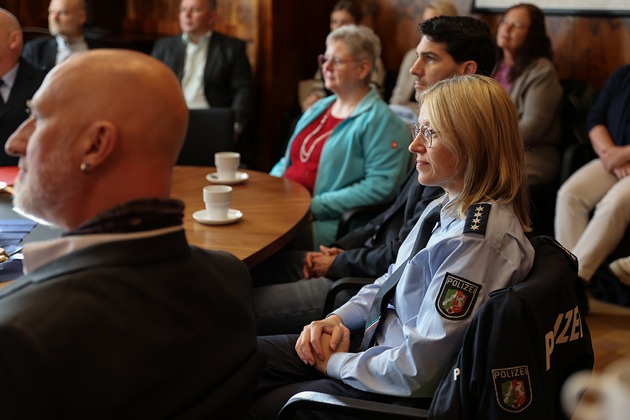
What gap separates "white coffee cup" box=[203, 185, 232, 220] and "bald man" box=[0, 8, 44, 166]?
111 centimetres

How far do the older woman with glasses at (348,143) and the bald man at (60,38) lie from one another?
7.16 ft

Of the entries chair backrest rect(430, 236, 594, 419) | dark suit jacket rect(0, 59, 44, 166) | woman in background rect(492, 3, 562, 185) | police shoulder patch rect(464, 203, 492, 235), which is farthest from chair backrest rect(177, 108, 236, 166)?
chair backrest rect(430, 236, 594, 419)

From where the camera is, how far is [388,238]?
2.52m

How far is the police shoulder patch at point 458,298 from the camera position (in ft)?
5.15

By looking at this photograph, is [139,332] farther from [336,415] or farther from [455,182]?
[455,182]

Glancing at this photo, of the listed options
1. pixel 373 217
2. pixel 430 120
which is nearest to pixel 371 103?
pixel 373 217

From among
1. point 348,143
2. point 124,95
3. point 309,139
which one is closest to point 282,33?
point 309,139

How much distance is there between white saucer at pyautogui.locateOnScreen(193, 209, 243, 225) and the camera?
2.29 metres

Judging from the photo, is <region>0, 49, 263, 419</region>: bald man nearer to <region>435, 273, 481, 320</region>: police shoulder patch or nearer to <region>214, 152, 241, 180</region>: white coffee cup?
<region>435, 273, 481, 320</region>: police shoulder patch

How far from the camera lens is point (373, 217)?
307 cm

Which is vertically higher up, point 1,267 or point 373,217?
point 1,267

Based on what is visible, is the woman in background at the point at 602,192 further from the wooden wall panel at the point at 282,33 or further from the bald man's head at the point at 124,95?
the bald man's head at the point at 124,95

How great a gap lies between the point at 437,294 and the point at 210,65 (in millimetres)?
3743

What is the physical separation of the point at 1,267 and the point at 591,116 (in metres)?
3.20
